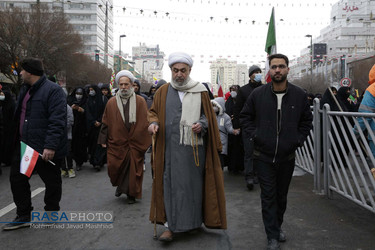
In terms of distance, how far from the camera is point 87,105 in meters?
8.93

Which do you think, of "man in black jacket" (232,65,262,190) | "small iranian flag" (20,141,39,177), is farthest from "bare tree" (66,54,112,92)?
"small iranian flag" (20,141,39,177)

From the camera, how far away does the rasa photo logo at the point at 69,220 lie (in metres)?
4.64

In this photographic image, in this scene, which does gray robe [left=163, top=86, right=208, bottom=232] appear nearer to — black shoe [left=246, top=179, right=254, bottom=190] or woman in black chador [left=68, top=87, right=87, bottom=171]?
black shoe [left=246, top=179, right=254, bottom=190]

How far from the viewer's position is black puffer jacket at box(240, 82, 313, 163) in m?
3.91

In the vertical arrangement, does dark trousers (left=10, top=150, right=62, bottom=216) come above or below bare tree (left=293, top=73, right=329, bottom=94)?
below

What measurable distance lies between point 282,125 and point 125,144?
2.89m

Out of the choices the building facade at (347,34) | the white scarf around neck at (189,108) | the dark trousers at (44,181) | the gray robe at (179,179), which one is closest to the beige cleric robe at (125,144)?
the dark trousers at (44,181)

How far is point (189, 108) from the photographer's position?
4.14m

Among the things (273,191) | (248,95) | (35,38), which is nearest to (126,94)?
(248,95)

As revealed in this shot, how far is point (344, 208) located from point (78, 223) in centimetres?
352

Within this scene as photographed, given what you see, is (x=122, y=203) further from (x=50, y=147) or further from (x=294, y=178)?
(x=294, y=178)

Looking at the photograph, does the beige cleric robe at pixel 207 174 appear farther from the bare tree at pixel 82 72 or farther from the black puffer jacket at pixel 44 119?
the bare tree at pixel 82 72

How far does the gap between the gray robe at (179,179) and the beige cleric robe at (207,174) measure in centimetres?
5

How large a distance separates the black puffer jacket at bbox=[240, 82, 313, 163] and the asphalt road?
973 millimetres
